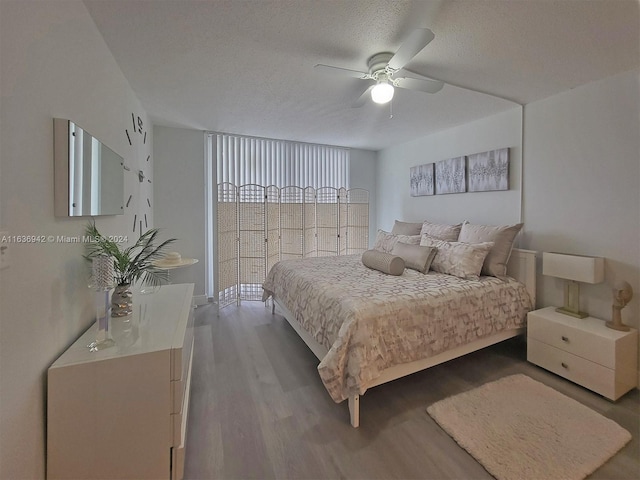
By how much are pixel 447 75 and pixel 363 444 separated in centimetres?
280

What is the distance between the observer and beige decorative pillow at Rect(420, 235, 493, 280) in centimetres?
263

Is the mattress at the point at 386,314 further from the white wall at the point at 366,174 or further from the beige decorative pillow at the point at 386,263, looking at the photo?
the white wall at the point at 366,174

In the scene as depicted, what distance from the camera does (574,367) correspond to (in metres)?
2.15

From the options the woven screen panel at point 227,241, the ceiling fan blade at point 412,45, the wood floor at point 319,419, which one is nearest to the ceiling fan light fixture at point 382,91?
the ceiling fan blade at point 412,45

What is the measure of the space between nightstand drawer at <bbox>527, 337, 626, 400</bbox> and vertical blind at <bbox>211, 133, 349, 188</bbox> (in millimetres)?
3587

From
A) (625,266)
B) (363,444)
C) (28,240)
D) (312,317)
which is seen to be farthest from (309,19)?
(625,266)

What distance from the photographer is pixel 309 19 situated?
1.64 metres

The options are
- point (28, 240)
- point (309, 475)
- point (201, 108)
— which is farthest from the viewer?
point (201, 108)

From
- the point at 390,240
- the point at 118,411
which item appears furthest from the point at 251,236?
the point at 118,411

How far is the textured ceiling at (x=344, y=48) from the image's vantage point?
1572 millimetres

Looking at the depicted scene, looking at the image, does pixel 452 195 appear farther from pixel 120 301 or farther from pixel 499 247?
pixel 120 301

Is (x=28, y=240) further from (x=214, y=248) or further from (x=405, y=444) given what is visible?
(x=214, y=248)

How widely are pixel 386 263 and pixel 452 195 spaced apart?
67.5 inches

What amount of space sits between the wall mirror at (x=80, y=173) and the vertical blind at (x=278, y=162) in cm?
240
